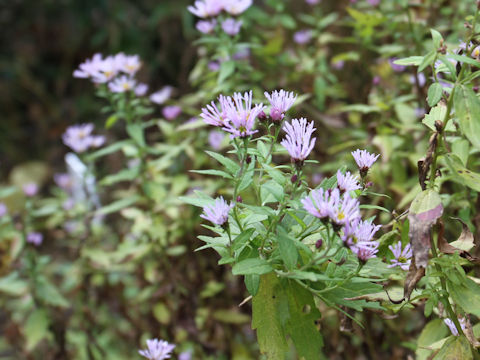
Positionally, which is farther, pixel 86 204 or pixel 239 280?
pixel 86 204

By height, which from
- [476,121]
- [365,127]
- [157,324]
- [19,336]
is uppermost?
[476,121]

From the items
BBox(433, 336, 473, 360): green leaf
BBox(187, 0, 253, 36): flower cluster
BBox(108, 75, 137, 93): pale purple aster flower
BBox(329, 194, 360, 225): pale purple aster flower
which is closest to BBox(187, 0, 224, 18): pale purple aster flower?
BBox(187, 0, 253, 36): flower cluster

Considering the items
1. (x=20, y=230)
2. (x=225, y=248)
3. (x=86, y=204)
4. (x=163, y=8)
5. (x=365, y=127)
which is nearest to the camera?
(x=225, y=248)

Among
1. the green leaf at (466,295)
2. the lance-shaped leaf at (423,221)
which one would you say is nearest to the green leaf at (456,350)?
the green leaf at (466,295)

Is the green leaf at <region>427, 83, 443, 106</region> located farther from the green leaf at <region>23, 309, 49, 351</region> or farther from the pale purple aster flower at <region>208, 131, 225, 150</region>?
the green leaf at <region>23, 309, 49, 351</region>

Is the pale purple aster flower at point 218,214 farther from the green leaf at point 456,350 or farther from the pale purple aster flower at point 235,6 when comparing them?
the pale purple aster flower at point 235,6

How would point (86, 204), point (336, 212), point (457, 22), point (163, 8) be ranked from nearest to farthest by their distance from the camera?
1. point (336, 212)
2. point (457, 22)
3. point (86, 204)
4. point (163, 8)

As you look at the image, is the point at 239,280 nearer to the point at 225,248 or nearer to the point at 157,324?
the point at 157,324

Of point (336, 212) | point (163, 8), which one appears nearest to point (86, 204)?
point (336, 212)
